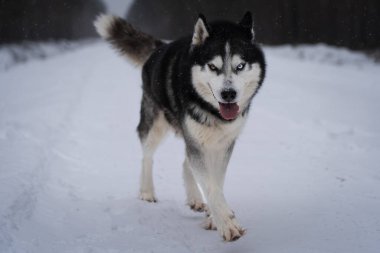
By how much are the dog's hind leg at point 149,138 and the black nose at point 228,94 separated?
1.37 metres

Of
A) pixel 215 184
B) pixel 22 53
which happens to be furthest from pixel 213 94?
pixel 22 53

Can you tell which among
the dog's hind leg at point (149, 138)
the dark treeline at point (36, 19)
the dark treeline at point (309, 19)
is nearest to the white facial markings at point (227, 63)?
the dog's hind leg at point (149, 138)

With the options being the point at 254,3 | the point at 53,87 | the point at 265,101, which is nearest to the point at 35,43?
the point at 254,3

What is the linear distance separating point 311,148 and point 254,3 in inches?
745

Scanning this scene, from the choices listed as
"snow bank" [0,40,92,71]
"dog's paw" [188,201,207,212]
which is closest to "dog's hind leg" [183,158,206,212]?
"dog's paw" [188,201,207,212]

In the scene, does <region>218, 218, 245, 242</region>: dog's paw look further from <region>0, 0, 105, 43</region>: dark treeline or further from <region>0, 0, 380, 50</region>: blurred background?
<region>0, 0, 105, 43</region>: dark treeline

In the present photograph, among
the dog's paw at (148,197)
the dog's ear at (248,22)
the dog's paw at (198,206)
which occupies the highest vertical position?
the dog's ear at (248,22)

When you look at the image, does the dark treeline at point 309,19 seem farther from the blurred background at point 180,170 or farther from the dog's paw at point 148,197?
the dog's paw at point 148,197

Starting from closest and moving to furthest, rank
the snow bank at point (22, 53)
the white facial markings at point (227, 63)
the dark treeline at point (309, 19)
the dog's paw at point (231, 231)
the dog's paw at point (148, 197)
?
the dog's paw at point (231, 231) < the white facial markings at point (227, 63) < the dog's paw at point (148, 197) < the dark treeline at point (309, 19) < the snow bank at point (22, 53)

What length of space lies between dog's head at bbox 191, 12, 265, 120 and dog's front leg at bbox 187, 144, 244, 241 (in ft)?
1.40

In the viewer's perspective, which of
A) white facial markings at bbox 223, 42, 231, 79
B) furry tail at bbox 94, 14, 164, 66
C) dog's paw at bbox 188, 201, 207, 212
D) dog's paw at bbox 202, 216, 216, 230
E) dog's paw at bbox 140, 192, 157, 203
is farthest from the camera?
furry tail at bbox 94, 14, 164, 66

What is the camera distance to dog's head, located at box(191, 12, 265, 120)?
3.44 m

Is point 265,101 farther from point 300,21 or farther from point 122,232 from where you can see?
point 300,21

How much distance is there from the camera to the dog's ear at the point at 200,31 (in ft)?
11.9
